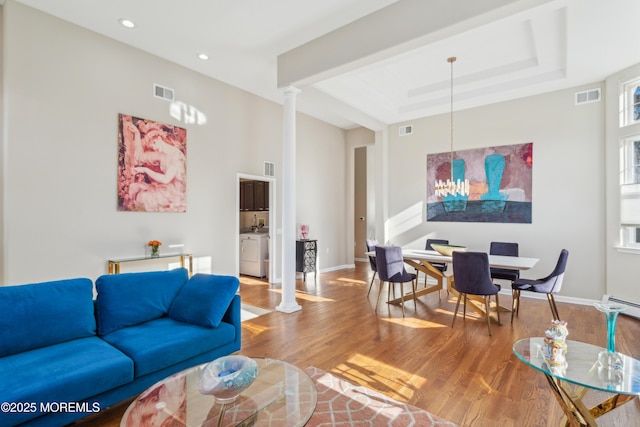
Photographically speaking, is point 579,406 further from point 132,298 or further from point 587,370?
point 132,298

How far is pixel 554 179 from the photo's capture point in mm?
5402

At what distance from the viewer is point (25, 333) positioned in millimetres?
2178

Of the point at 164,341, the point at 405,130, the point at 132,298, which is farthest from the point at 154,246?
the point at 405,130

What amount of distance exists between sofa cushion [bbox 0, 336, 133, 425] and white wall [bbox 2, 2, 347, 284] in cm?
210

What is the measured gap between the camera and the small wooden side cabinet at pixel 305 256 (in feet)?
22.2

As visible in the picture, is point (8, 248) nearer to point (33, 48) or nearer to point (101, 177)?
point (101, 177)

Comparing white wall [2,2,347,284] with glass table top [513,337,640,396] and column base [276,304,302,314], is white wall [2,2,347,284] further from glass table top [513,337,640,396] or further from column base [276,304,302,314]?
glass table top [513,337,640,396]

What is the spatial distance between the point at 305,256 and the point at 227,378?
5092mm

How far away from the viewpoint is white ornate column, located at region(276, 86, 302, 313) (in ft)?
15.4

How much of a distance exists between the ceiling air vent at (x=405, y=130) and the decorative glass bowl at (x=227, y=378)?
630cm

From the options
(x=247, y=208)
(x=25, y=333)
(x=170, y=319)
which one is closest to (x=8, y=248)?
(x=25, y=333)

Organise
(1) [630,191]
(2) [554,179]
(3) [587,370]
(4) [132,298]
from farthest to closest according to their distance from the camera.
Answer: (2) [554,179] → (1) [630,191] → (4) [132,298] → (3) [587,370]

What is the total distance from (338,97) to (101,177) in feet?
13.3

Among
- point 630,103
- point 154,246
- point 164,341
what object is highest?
point 630,103
